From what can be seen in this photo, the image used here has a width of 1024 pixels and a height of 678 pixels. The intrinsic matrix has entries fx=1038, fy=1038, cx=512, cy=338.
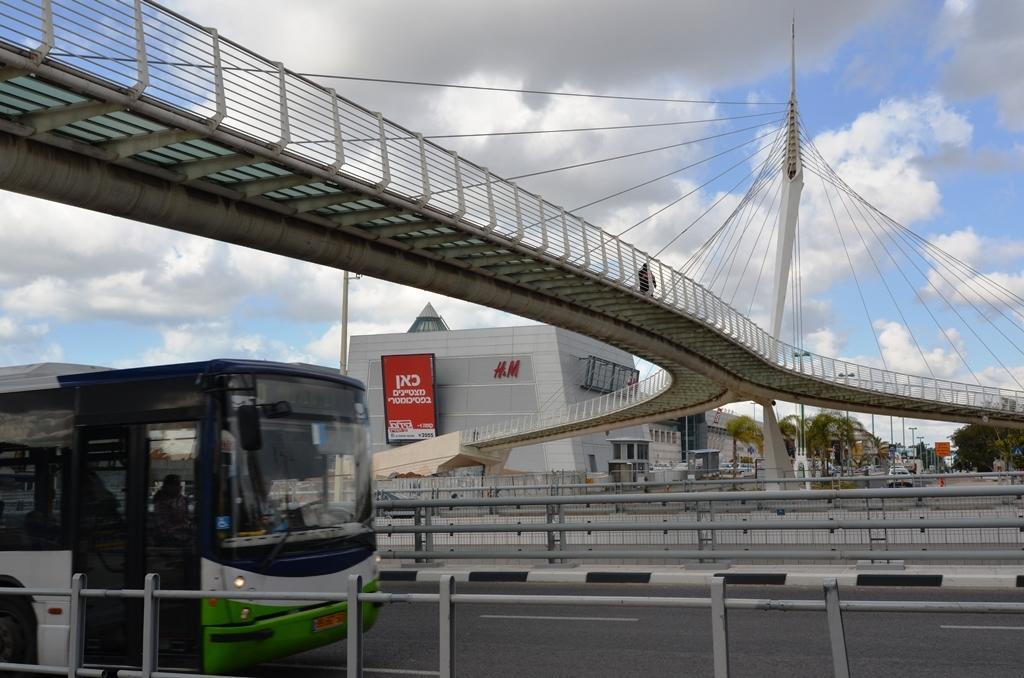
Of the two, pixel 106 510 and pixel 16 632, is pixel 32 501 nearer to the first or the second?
pixel 106 510

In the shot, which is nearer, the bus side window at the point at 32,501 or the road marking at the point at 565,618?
the road marking at the point at 565,618

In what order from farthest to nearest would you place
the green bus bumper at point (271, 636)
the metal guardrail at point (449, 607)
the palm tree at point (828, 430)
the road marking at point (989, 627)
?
the palm tree at point (828, 430) < the green bus bumper at point (271, 636) < the metal guardrail at point (449, 607) < the road marking at point (989, 627)

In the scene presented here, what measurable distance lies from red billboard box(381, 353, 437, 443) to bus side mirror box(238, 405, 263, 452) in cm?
7227

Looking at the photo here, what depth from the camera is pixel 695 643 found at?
5.31 meters

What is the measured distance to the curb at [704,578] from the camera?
12.2 meters

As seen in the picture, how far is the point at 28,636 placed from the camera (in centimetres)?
814

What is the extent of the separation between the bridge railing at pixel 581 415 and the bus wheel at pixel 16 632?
140 ft

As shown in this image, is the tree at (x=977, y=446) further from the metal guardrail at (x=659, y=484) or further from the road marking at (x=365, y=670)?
the road marking at (x=365, y=670)

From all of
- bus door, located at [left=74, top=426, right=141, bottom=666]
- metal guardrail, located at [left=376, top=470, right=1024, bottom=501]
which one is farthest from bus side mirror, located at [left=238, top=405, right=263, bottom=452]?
metal guardrail, located at [left=376, top=470, right=1024, bottom=501]

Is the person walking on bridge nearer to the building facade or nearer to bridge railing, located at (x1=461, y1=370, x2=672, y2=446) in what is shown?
bridge railing, located at (x1=461, y1=370, x2=672, y2=446)

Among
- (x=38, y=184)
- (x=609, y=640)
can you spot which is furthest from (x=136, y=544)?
(x=38, y=184)

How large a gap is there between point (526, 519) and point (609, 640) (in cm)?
1448

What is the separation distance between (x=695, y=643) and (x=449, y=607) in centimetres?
138

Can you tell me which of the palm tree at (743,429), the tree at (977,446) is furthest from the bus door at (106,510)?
the tree at (977,446)
